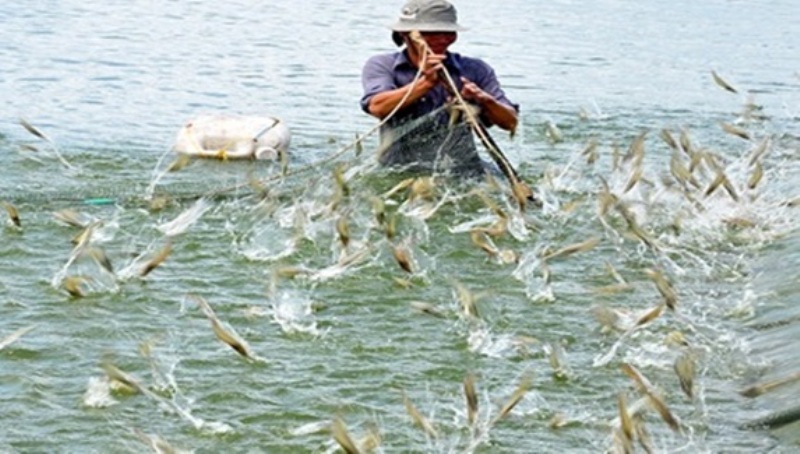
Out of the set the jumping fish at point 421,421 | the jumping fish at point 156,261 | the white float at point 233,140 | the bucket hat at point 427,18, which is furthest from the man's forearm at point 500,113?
the jumping fish at point 421,421

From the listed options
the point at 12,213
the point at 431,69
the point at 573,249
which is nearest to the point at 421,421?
the point at 573,249

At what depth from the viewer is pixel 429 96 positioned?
34.8 ft

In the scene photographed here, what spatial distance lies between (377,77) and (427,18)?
58cm

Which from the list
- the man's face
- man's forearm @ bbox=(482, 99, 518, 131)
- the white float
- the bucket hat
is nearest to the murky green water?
the white float

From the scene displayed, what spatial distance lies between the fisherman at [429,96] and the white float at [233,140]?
1610 millimetres

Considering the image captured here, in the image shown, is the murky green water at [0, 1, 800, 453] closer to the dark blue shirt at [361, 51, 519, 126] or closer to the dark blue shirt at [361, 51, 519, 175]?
the dark blue shirt at [361, 51, 519, 175]

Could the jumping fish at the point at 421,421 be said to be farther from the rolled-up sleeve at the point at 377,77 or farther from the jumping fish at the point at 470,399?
the rolled-up sleeve at the point at 377,77

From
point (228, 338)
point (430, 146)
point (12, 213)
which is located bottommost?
point (430, 146)

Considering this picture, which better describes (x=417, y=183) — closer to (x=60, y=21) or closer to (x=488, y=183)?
(x=488, y=183)

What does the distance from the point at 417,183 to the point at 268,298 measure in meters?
1.77

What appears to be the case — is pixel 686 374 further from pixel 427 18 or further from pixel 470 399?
pixel 427 18

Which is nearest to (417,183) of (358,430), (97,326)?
(97,326)

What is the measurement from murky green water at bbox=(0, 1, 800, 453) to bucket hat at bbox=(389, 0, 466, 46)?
100 centimetres

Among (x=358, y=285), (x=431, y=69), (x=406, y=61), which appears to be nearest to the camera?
(x=358, y=285)
